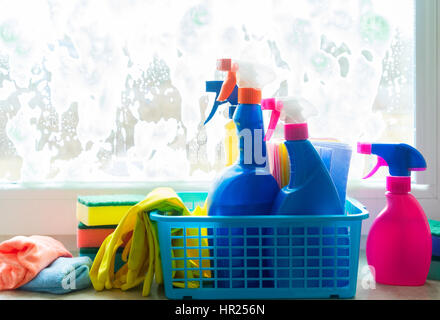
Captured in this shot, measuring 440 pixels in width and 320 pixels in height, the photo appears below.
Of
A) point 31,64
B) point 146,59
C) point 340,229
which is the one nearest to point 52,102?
point 31,64

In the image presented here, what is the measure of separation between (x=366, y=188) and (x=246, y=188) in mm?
459

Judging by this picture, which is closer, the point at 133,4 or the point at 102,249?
the point at 102,249

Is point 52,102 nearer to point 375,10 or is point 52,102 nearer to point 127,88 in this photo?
point 127,88

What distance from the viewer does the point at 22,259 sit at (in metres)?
0.95

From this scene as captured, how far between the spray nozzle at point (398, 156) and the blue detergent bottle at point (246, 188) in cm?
20

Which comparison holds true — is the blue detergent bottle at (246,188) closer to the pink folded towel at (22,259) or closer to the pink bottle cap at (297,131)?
the pink bottle cap at (297,131)

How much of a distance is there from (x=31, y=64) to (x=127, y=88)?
230 millimetres

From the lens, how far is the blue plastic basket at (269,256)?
0.86 meters

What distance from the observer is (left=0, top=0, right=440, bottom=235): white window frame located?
4.01 feet

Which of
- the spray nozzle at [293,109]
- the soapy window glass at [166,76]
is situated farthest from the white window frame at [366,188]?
the spray nozzle at [293,109]

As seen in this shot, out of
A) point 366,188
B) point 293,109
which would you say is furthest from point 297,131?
point 366,188

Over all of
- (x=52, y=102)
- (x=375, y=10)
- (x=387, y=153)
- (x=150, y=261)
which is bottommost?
(x=150, y=261)

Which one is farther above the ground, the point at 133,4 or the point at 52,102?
the point at 133,4

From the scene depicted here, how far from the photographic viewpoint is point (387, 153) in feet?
3.14
